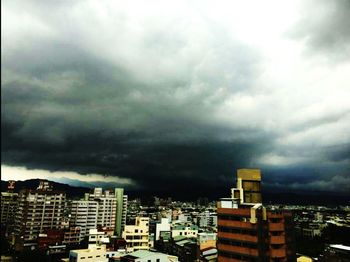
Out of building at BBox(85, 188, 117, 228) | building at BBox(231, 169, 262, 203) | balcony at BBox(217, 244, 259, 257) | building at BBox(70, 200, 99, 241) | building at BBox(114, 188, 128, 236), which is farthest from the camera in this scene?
building at BBox(114, 188, 128, 236)

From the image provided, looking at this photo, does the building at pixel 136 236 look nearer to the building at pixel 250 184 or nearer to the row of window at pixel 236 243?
the building at pixel 250 184

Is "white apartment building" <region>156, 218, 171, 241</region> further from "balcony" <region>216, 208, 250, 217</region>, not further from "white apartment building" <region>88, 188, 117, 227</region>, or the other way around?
"balcony" <region>216, 208, 250, 217</region>

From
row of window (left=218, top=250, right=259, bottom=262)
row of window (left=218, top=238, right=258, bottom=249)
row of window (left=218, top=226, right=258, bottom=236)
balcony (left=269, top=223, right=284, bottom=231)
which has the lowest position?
row of window (left=218, top=250, right=259, bottom=262)

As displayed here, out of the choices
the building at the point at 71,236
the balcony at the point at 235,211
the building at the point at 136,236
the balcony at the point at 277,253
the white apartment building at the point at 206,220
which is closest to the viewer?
the balcony at the point at 277,253

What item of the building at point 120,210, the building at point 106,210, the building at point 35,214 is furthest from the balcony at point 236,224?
the building at point 120,210

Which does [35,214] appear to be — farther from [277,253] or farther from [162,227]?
[277,253]

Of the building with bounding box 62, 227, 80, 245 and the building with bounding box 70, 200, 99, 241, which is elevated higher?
the building with bounding box 70, 200, 99, 241

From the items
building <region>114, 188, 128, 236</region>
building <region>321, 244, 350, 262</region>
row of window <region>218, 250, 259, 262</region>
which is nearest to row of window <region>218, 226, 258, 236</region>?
row of window <region>218, 250, 259, 262</region>

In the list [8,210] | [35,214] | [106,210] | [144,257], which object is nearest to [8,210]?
[8,210]

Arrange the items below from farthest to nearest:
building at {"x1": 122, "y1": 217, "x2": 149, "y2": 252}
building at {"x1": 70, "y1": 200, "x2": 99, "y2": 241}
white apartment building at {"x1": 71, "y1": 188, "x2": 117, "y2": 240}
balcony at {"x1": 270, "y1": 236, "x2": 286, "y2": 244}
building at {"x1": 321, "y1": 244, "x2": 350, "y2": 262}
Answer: white apartment building at {"x1": 71, "y1": 188, "x2": 117, "y2": 240}, building at {"x1": 70, "y1": 200, "x2": 99, "y2": 241}, building at {"x1": 122, "y1": 217, "x2": 149, "y2": 252}, balcony at {"x1": 270, "y1": 236, "x2": 286, "y2": 244}, building at {"x1": 321, "y1": 244, "x2": 350, "y2": 262}

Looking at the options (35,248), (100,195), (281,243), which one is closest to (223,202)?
(281,243)

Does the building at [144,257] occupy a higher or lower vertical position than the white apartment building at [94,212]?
lower
